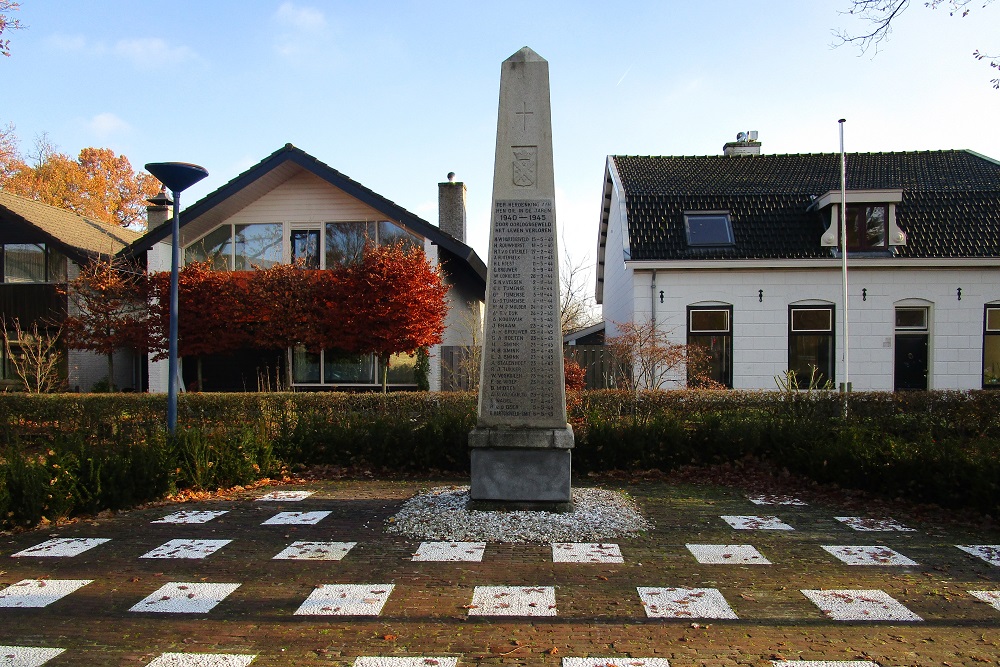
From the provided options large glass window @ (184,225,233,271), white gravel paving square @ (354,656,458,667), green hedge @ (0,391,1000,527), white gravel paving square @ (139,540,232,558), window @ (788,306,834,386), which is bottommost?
white gravel paving square @ (354,656,458,667)

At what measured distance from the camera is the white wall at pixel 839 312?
16578 mm

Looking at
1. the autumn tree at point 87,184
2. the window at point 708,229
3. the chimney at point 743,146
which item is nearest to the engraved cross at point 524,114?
the window at point 708,229

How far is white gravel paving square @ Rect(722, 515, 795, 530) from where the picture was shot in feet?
21.0

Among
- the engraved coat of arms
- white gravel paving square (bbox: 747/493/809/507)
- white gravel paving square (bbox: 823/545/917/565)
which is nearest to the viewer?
white gravel paving square (bbox: 823/545/917/565)

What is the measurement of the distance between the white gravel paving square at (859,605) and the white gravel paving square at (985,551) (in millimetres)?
1481

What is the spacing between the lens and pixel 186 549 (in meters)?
5.65

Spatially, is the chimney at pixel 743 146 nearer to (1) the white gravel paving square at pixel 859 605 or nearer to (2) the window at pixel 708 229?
(2) the window at pixel 708 229

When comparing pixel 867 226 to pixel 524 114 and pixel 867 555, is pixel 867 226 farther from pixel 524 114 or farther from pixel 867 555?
pixel 867 555

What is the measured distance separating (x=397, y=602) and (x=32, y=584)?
2.64 metres

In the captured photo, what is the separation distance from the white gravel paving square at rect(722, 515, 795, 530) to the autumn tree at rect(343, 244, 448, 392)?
916cm

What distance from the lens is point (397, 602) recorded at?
4.50m

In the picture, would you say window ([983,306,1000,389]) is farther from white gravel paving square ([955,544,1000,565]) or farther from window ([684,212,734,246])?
white gravel paving square ([955,544,1000,565])

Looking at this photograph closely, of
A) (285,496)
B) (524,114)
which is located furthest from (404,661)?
(524,114)

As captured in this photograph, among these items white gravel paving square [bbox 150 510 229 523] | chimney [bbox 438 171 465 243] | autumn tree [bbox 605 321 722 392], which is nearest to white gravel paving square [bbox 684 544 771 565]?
white gravel paving square [bbox 150 510 229 523]
